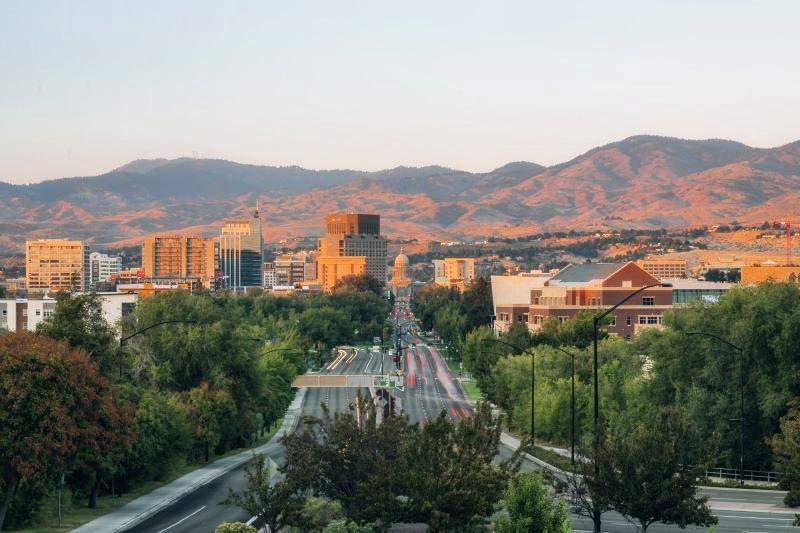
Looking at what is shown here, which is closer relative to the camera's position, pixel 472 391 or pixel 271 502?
pixel 271 502

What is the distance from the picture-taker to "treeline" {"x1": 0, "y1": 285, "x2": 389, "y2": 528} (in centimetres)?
4794

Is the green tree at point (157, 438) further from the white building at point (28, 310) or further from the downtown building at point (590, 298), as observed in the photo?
the white building at point (28, 310)

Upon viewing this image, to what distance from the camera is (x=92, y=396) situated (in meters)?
49.9

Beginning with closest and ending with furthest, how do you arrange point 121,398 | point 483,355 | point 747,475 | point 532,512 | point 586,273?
point 532,512, point 121,398, point 747,475, point 483,355, point 586,273

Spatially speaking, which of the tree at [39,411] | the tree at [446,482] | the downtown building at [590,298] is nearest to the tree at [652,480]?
the tree at [446,482]

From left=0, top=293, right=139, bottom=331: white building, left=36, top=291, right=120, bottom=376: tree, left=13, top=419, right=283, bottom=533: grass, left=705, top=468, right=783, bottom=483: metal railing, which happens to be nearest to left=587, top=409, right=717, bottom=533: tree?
left=13, top=419, right=283, bottom=533: grass

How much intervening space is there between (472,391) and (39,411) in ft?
Result: 310

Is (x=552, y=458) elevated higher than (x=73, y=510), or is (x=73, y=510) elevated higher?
(x=73, y=510)

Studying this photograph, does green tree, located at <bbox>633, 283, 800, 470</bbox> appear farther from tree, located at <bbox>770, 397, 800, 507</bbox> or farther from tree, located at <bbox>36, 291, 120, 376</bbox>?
tree, located at <bbox>36, 291, 120, 376</bbox>

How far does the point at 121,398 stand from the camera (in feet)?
201

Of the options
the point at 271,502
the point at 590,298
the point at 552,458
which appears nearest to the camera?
the point at 271,502

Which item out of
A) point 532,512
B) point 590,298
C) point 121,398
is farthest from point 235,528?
point 590,298

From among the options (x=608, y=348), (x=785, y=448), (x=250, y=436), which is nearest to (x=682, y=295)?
(x=608, y=348)

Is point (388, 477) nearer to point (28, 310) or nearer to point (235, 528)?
point (235, 528)
